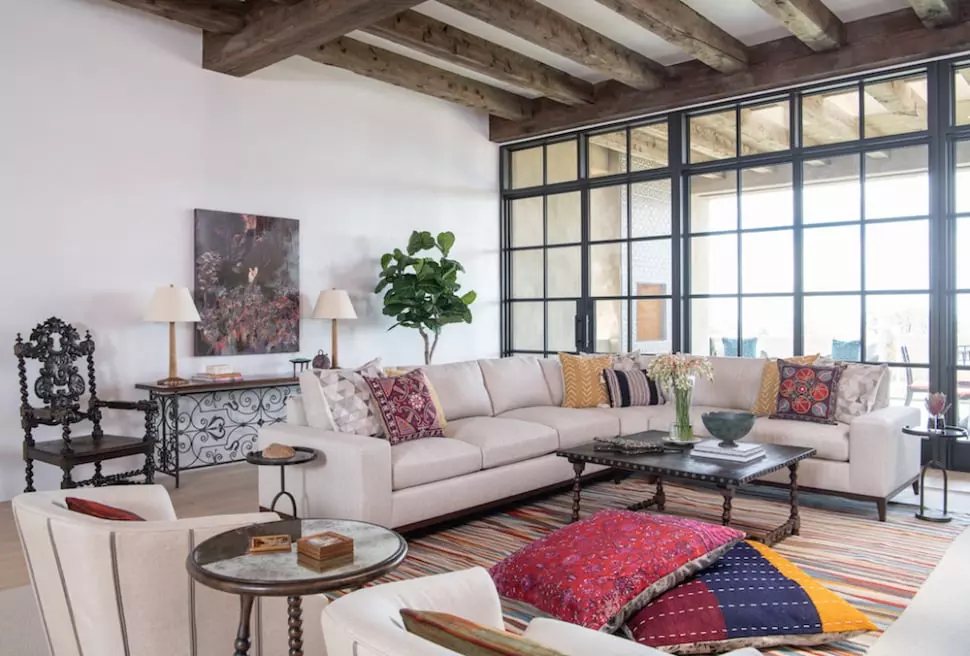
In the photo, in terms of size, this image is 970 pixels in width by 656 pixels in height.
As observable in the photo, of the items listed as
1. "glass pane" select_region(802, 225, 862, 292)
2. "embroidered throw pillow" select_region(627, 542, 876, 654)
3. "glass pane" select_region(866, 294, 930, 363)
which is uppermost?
"glass pane" select_region(802, 225, 862, 292)

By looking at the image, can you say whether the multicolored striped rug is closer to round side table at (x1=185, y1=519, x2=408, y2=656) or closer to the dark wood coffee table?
the dark wood coffee table

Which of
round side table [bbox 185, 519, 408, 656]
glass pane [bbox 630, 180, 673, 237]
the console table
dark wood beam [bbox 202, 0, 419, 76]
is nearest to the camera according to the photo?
round side table [bbox 185, 519, 408, 656]

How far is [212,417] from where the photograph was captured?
542 cm

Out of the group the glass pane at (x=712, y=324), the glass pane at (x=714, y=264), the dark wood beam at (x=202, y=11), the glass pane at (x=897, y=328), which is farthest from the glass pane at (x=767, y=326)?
the dark wood beam at (x=202, y=11)

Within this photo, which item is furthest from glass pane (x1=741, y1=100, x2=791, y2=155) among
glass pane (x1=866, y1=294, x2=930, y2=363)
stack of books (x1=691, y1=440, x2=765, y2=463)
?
stack of books (x1=691, y1=440, x2=765, y2=463)

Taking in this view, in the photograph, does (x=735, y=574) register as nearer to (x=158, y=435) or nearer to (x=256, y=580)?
(x=256, y=580)

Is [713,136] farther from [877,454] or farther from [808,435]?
[877,454]

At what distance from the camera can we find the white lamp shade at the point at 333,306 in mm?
5797

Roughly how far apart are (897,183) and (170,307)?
511cm

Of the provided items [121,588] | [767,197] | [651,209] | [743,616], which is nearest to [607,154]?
[651,209]

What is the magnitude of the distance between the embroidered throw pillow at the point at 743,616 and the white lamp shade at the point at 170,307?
3476 millimetres

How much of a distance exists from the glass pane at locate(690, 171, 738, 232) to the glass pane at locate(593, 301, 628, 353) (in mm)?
1026

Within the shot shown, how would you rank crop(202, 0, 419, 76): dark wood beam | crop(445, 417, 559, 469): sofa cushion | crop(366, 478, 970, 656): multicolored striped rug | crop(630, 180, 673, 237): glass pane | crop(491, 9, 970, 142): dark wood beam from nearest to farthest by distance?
crop(366, 478, 970, 656): multicolored striped rug, crop(445, 417, 559, 469): sofa cushion, crop(202, 0, 419, 76): dark wood beam, crop(491, 9, 970, 142): dark wood beam, crop(630, 180, 673, 237): glass pane

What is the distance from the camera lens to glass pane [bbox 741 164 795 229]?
5965mm
